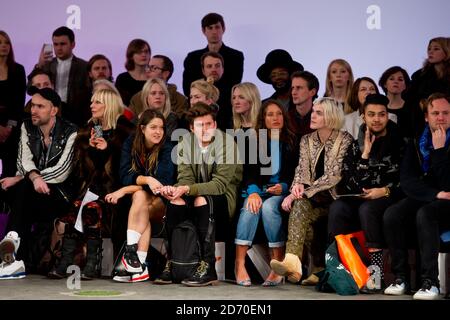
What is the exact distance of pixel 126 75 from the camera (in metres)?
7.10

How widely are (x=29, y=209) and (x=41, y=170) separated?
0.95ft

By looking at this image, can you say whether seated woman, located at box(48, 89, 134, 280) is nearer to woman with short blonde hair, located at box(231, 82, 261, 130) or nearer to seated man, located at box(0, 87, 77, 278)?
seated man, located at box(0, 87, 77, 278)

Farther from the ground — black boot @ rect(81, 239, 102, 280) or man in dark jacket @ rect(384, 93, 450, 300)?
man in dark jacket @ rect(384, 93, 450, 300)

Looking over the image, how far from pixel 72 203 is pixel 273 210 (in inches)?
51.7

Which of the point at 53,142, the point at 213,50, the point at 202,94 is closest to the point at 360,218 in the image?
the point at 202,94

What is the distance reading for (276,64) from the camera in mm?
6871

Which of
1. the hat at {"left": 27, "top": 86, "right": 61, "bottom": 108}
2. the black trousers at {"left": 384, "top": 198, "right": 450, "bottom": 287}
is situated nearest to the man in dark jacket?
the black trousers at {"left": 384, "top": 198, "right": 450, "bottom": 287}

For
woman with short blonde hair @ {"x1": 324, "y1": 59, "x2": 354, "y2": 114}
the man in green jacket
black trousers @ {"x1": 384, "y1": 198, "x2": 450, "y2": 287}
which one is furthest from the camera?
woman with short blonde hair @ {"x1": 324, "y1": 59, "x2": 354, "y2": 114}

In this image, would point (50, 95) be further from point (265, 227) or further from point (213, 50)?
point (265, 227)

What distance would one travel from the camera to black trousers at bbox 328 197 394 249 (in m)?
5.30

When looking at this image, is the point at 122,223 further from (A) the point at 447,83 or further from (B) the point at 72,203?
(A) the point at 447,83

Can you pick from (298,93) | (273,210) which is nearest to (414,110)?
(298,93)

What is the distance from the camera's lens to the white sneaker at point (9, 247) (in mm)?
5711

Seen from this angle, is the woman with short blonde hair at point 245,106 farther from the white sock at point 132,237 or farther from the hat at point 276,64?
the white sock at point 132,237
